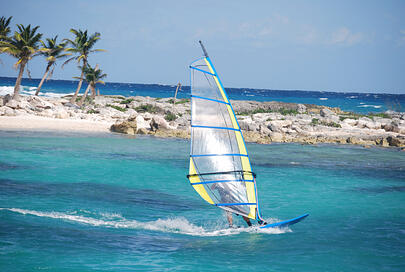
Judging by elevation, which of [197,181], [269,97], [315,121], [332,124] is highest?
[269,97]

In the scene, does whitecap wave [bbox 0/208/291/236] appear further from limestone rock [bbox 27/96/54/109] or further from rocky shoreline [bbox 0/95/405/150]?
limestone rock [bbox 27/96/54/109]

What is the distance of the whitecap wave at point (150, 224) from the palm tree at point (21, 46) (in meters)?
28.5

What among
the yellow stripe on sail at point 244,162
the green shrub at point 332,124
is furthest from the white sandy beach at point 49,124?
the yellow stripe on sail at point 244,162

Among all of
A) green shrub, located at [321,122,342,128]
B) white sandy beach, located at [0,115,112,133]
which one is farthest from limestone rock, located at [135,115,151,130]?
green shrub, located at [321,122,342,128]

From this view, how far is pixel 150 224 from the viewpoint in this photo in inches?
428

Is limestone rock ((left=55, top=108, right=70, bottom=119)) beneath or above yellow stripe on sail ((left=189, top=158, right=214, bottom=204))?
above

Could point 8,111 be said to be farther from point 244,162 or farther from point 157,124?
A: point 244,162

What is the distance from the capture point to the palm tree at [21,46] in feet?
121

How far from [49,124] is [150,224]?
22843 mm

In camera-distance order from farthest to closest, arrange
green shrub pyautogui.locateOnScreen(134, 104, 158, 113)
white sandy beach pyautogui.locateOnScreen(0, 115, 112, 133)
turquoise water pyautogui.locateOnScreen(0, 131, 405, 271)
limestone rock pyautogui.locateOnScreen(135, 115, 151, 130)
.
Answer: green shrub pyautogui.locateOnScreen(134, 104, 158, 113) < limestone rock pyautogui.locateOnScreen(135, 115, 151, 130) < white sandy beach pyautogui.locateOnScreen(0, 115, 112, 133) < turquoise water pyautogui.locateOnScreen(0, 131, 405, 271)

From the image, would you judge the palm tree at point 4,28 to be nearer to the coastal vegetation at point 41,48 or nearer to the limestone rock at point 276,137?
the coastal vegetation at point 41,48

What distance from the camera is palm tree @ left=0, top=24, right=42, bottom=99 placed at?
36.9 meters

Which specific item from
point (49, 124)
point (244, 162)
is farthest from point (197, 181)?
point (49, 124)

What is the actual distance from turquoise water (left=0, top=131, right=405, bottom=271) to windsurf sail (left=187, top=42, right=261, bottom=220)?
924mm
